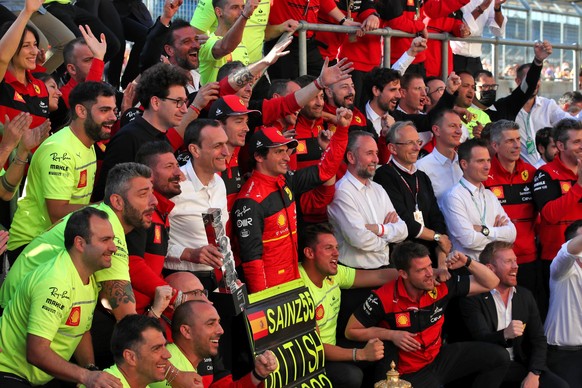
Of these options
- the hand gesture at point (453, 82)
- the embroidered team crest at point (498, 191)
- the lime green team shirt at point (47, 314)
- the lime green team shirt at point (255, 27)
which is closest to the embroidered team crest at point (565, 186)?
the embroidered team crest at point (498, 191)

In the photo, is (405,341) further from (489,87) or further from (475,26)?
(475,26)

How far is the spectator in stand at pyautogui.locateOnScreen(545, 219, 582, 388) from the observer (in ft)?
29.7

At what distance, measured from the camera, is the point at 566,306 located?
9180mm

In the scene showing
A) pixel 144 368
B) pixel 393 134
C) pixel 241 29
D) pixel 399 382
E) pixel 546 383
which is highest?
pixel 241 29

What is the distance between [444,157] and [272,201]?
262cm

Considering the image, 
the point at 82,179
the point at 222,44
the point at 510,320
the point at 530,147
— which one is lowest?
the point at 510,320

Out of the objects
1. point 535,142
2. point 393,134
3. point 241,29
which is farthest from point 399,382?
point 535,142

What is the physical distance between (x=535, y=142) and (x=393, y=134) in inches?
128

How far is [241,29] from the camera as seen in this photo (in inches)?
334

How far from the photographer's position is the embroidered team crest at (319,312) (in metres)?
7.78

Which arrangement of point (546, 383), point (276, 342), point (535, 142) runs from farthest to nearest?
point (535, 142) < point (546, 383) < point (276, 342)

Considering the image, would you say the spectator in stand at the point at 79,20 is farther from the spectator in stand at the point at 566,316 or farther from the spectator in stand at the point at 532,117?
the spectator in stand at the point at 566,316

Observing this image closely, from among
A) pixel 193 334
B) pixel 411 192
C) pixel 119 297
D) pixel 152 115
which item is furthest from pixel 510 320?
pixel 119 297

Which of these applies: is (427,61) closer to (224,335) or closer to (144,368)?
(224,335)
